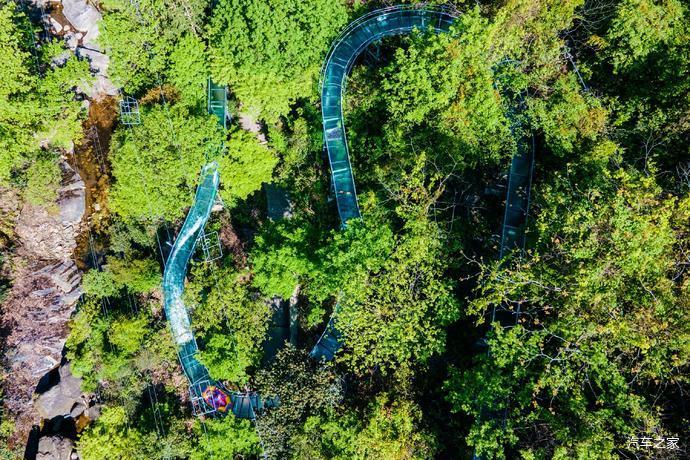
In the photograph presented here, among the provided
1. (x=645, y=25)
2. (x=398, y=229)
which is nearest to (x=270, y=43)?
(x=398, y=229)

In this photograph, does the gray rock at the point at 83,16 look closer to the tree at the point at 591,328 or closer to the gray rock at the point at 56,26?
the gray rock at the point at 56,26

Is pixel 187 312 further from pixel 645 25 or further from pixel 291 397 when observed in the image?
pixel 645 25

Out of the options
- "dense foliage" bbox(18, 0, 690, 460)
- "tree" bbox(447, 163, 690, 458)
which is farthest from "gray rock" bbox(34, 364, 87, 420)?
"tree" bbox(447, 163, 690, 458)

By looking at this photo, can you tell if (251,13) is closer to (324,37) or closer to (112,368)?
(324,37)

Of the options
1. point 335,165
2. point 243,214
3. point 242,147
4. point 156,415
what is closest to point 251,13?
point 242,147

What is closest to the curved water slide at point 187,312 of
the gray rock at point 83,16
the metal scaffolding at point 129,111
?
the metal scaffolding at point 129,111

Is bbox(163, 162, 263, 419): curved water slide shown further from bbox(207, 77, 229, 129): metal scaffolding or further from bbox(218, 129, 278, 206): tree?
bbox(207, 77, 229, 129): metal scaffolding

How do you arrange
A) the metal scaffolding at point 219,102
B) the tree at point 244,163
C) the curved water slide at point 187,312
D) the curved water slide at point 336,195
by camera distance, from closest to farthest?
1. the curved water slide at point 336,195
2. the tree at point 244,163
3. the metal scaffolding at point 219,102
4. the curved water slide at point 187,312
